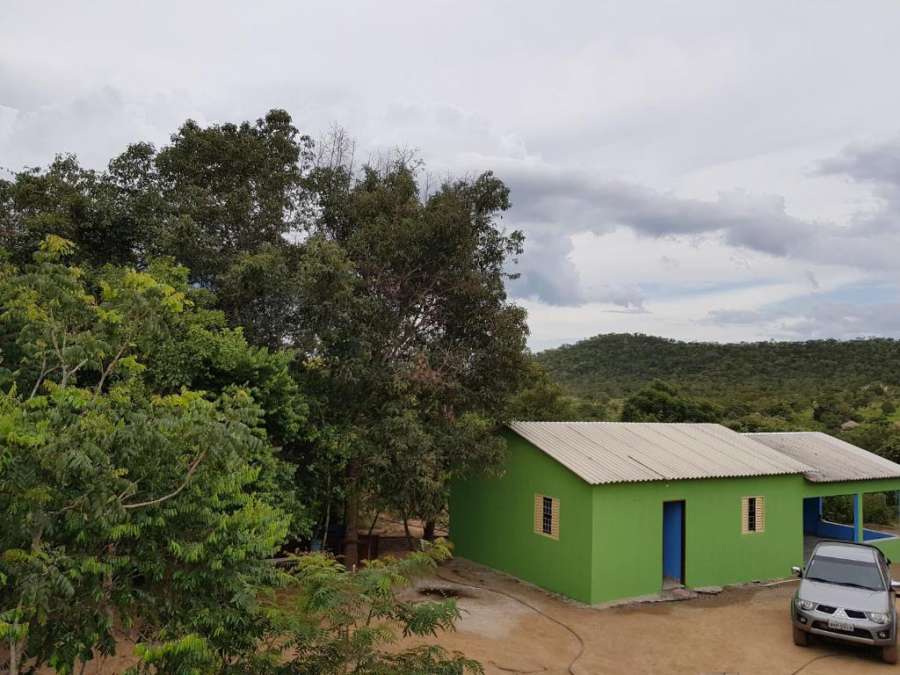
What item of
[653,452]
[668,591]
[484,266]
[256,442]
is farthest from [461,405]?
[256,442]

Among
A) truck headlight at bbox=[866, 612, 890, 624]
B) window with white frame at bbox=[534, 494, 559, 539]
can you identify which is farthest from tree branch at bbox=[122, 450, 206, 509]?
truck headlight at bbox=[866, 612, 890, 624]

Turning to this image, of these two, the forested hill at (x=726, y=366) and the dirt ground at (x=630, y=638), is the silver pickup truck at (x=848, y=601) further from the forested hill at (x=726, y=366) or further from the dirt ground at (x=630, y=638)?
the forested hill at (x=726, y=366)

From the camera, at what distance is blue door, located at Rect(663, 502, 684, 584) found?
650 inches

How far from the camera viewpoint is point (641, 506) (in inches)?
612

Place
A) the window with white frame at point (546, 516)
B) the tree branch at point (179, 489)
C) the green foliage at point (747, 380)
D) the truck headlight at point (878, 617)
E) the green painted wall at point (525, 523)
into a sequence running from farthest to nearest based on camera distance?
the green foliage at point (747, 380) → the window with white frame at point (546, 516) → the green painted wall at point (525, 523) → the truck headlight at point (878, 617) → the tree branch at point (179, 489)

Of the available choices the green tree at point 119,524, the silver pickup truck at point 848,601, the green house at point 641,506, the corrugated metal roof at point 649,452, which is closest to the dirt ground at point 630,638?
the silver pickup truck at point 848,601

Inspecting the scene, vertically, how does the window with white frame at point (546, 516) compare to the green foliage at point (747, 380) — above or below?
below

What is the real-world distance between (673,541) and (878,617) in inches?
203

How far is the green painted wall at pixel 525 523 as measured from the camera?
15.1 m

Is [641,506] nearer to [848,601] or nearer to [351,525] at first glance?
[848,601]

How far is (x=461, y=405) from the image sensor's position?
16.8 metres

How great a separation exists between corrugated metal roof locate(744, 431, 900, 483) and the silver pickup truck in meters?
5.51

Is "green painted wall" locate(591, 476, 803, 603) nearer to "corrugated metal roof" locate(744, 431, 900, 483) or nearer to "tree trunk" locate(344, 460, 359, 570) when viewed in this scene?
"corrugated metal roof" locate(744, 431, 900, 483)

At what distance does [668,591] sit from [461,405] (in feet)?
20.7
